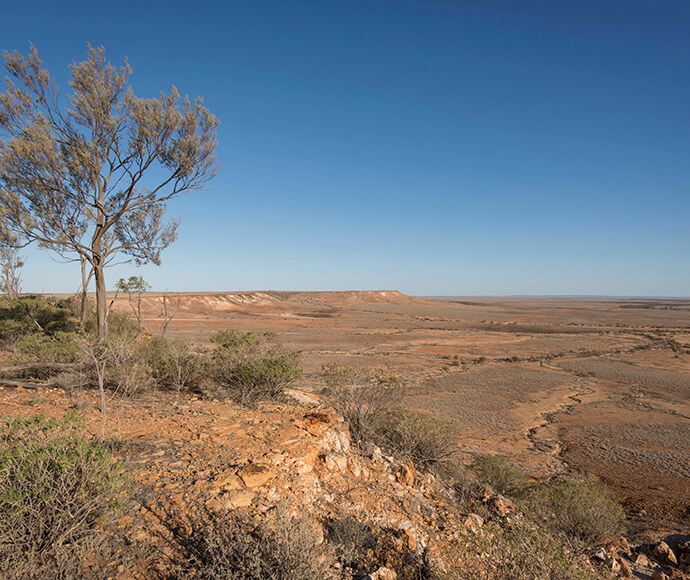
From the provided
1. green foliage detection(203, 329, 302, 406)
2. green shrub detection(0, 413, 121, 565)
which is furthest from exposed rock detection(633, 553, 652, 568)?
green shrub detection(0, 413, 121, 565)

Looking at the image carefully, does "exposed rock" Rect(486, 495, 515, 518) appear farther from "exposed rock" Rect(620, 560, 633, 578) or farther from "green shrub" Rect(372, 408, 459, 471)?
"exposed rock" Rect(620, 560, 633, 578)

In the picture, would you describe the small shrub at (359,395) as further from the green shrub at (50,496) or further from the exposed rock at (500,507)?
the green shrub at (50,496)

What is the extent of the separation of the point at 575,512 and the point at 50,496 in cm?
904

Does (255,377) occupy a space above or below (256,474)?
above

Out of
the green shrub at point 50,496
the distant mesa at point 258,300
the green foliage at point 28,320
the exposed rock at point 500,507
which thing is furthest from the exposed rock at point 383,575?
the distant mesa at point 258,300

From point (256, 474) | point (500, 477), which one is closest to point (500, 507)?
point (500, 477)

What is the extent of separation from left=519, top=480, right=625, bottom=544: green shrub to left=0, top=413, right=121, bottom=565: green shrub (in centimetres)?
740

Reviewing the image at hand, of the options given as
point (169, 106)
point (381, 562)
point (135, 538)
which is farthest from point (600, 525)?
point (169, 106)

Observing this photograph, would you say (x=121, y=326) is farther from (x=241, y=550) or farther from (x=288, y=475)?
(x=241, y=550)

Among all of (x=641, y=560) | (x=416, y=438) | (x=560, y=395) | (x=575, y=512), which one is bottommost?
(x=560, y=395)

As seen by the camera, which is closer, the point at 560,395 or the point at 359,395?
the point at 359,395

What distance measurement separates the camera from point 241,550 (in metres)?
3.00

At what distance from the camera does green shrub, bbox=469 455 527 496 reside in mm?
8852

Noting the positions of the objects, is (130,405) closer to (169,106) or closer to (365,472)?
(365,472)
